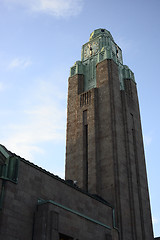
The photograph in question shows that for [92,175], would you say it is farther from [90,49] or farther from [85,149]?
[90,49]

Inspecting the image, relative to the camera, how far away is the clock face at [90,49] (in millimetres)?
56406

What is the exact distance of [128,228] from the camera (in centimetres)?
3606

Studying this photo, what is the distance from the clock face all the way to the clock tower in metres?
1.03

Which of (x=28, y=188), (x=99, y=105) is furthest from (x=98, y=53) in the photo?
(x=28, y=188)

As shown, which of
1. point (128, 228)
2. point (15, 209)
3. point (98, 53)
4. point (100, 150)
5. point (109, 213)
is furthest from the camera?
point (98, 53)

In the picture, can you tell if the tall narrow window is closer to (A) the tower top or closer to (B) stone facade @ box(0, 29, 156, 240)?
(B) stone facade @ box(0, 29, 156, 240)

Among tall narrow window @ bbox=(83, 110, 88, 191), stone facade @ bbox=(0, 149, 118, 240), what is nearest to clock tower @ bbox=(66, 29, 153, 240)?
tall narrow window @ bbox=(83, 110, 88, 191)

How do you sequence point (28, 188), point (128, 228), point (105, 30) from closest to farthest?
point (28, 188), point (128, 228), point (105, 30)

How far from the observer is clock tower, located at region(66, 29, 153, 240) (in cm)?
3803

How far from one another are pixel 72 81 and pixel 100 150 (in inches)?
619

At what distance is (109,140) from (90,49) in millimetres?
22569

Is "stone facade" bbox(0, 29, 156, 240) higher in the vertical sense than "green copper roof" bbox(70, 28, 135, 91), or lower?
lower

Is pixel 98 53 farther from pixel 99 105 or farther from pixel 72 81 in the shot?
pixel 99 105

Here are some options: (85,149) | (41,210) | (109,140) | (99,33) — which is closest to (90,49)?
(99,33)
